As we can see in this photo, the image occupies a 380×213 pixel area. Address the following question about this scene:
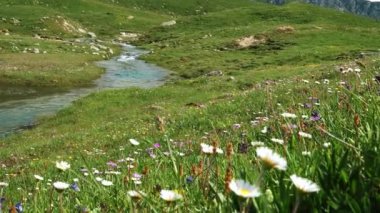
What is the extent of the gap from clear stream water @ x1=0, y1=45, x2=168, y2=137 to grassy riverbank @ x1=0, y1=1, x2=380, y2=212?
176cm

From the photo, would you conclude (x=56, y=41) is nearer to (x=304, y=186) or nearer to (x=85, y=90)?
(x=85, y=90)

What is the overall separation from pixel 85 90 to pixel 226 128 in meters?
36.4

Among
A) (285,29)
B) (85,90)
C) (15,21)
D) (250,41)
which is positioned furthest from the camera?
(15,21)

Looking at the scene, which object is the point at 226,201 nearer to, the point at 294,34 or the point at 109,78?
the point at 109,78

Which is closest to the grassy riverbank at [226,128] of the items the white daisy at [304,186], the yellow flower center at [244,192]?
the yellow flower center at [244,192]

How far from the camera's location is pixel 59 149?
68.4ft

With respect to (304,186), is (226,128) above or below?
below

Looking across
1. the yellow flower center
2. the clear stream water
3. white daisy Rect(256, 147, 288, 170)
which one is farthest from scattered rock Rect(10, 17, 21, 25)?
the yellow flower center

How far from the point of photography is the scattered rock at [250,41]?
77438 millimetres

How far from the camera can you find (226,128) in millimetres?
10672

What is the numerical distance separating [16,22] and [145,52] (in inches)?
1153

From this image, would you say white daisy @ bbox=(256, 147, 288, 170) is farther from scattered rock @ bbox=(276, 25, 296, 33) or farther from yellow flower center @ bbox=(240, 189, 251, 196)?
scattered rock @ bbox=(276, 25, 296, 33)

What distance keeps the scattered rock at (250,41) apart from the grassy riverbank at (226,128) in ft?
2.96

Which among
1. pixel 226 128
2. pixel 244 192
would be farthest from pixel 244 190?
pixel 226 128
